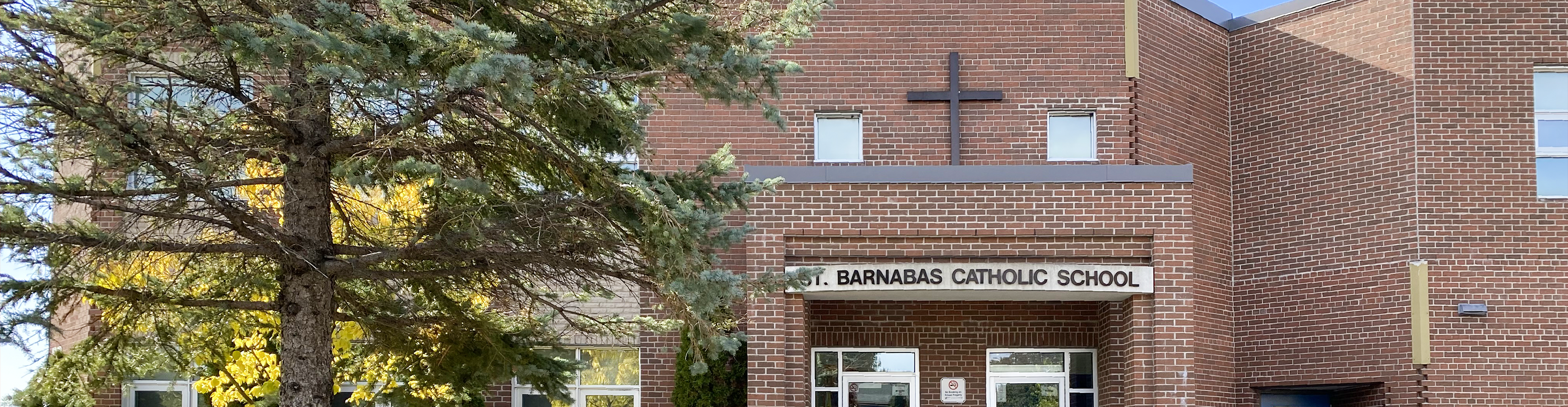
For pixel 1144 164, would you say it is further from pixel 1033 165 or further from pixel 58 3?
pixel 58 3

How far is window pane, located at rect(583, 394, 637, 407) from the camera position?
19.5 metres

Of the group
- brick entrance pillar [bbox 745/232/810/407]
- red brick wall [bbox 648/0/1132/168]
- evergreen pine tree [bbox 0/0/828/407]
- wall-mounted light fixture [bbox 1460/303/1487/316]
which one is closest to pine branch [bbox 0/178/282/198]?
evergreen pine tree [bbox 0/0/828/407]

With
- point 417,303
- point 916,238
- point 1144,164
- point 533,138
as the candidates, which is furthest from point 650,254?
point 1144,164

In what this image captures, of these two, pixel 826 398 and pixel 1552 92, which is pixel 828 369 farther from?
pixel 1552 92

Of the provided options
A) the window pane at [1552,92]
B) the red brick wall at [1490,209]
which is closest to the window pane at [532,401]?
the red brick wall at [1490,209]

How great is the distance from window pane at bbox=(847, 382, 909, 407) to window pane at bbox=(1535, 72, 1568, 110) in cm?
878

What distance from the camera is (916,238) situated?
17.5 metres

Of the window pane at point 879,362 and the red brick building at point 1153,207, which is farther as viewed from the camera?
the window pane at point 879,362

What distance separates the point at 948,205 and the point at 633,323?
14.5 ft

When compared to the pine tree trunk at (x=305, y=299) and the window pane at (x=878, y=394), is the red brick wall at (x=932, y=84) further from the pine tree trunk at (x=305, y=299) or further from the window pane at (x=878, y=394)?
the pine tree trunk at (x=305, y=299)

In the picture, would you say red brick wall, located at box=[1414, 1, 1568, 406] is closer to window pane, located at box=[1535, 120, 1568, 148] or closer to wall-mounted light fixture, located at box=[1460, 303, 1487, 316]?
wall-mounted light fixture, located at box=[1460, 303, 1487, 316]

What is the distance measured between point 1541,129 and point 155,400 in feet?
60.0

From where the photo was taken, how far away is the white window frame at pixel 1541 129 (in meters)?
18.4

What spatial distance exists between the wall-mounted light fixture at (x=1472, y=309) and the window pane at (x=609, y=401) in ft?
→ 34.1
